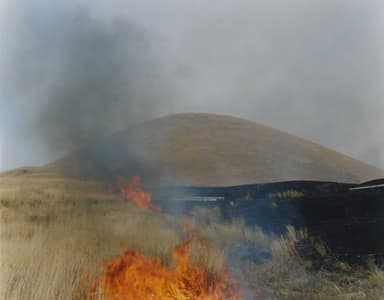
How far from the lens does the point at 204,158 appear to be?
77.0 feet

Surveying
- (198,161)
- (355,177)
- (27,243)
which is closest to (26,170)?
(198,161)

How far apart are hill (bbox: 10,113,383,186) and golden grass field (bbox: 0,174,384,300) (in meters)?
6.81

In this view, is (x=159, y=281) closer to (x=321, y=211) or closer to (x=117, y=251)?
(x=117, y=251)

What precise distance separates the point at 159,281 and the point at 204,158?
18.2m

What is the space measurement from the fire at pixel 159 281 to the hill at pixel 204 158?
9.84m

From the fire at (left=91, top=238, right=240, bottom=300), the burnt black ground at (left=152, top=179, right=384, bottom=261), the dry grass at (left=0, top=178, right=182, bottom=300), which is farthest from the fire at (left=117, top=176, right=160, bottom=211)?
the fire at (left=91, top=238, right=240, bottom=300)

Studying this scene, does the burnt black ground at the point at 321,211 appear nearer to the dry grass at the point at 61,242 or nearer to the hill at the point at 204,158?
the dry grass at the point at 61,242

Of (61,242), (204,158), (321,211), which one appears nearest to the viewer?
(61,242)

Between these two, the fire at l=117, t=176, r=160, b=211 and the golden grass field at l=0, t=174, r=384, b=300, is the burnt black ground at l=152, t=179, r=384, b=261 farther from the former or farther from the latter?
the fire at l=117, t=176, r=160, b=211

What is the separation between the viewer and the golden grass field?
4.56 metres

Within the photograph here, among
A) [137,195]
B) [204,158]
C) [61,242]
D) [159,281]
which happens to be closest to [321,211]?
[159,281]

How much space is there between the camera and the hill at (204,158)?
1945cm

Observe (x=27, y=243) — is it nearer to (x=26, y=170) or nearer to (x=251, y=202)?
(x=251, y=202)

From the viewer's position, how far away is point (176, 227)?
889cm
